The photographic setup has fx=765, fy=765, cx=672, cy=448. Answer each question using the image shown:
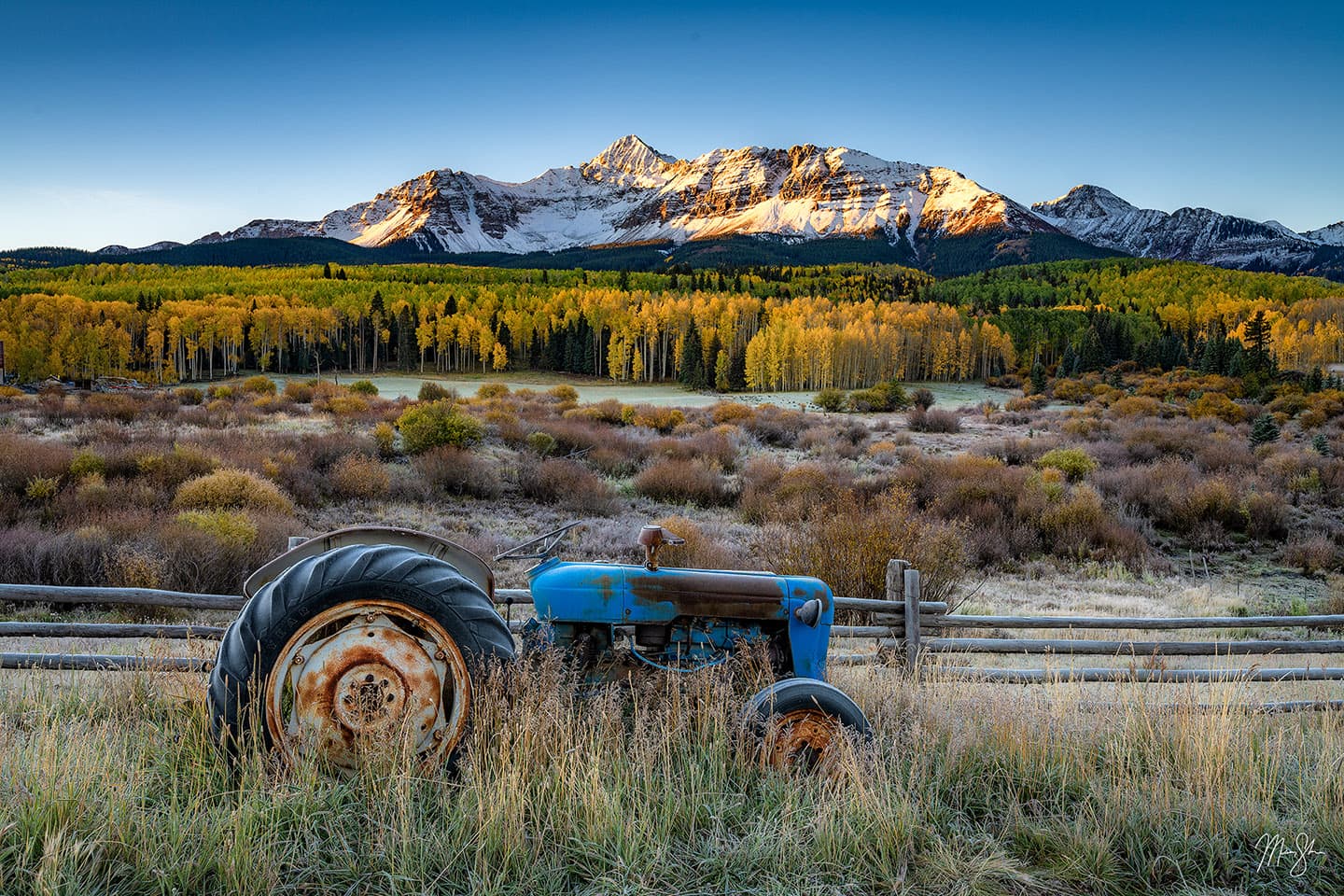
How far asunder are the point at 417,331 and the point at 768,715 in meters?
88.4

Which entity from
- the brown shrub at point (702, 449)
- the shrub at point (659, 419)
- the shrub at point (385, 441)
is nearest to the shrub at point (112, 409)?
the shrub at point (385, 441)

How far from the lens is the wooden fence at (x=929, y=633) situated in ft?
23.1

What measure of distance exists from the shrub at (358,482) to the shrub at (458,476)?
3.85 ft

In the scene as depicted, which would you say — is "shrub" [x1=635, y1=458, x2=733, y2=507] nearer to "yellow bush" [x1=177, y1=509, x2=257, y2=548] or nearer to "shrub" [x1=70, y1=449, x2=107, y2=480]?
"yellow bush" [x1=177, y1=509, x2=257, y2=548]

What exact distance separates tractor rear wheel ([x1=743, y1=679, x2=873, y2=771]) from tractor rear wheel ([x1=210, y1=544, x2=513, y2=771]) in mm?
1374

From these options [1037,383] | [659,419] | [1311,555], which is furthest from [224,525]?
[1037,383]

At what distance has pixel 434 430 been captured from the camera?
72.9 ft

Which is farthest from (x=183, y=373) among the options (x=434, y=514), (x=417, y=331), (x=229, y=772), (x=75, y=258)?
(x=75, y=258)

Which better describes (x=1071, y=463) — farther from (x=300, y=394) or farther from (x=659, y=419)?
(x=300, y=394)

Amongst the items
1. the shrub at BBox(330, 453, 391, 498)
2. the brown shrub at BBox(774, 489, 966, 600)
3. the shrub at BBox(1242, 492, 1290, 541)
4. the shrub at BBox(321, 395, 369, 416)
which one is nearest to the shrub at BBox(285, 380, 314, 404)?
the shrub at BBox(321, 395, 369, 416)

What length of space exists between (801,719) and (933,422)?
36.2 meters

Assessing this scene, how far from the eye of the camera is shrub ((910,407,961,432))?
37.3 meters

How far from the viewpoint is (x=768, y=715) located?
13.3 feet

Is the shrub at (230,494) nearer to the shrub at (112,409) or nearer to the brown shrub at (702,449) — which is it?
the brown shrub at (702,449)
